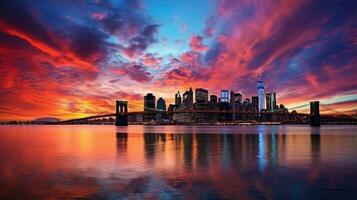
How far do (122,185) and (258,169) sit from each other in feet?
29.3

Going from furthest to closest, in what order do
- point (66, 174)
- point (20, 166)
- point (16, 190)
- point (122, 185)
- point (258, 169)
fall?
1. point (20, 166)
2. point (258, 169)
3. point (66, 174)
4. point (122, 185)
5. point (16, 190)

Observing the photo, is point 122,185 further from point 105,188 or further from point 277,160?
point 277,160

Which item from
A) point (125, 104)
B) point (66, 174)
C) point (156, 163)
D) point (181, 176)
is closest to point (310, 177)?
point (181, 176)

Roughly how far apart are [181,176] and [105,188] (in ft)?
14.9

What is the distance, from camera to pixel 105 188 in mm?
16047

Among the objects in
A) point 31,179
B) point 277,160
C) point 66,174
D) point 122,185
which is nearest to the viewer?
point 122,185

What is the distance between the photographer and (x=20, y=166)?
24.2 meters

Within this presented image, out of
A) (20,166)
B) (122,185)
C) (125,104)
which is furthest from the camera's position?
(125,104)

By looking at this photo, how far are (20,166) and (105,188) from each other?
10.6 meters

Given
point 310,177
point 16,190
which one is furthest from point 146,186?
point 310,177

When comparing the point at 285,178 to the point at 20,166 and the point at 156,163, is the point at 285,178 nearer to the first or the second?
the point at 156,163

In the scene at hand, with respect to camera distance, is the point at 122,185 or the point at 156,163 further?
the point at 156,163

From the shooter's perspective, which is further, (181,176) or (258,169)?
(258,169)

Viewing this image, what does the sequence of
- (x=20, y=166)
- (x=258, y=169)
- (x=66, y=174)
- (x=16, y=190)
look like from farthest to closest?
(x=20, y=166), (x=258, y=169), (x=66, y=174), (x=16, y=190)
